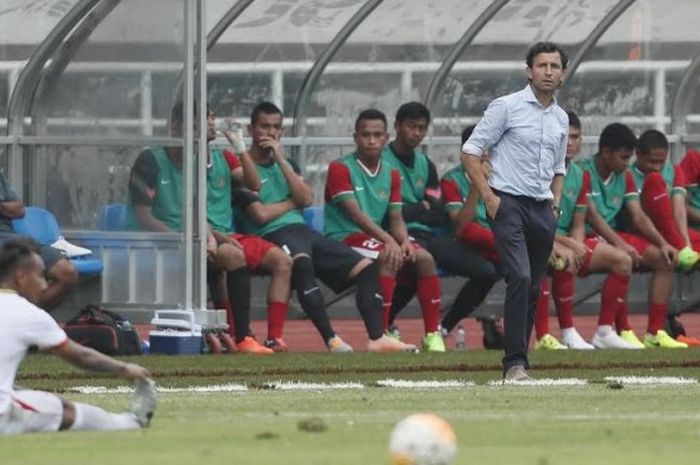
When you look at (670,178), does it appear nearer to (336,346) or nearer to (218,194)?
(336,346)

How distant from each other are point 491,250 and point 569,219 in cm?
70

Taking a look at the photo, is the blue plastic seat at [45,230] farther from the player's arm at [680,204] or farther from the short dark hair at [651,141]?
the player's arm at [680,204]

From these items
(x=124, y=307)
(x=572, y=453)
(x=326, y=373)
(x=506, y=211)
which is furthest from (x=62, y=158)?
(x=572, y=453)

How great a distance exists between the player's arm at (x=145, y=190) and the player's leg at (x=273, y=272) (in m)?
0.69

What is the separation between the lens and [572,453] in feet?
30.3

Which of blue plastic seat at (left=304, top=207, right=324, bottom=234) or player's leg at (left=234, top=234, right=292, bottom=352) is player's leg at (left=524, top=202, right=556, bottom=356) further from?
blue plastic seat at (left=304, top=207, right=324, bottom=234)

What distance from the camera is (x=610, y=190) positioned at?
19.9 meters

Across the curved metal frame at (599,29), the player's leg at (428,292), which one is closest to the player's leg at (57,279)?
the player's leg at (428,292)

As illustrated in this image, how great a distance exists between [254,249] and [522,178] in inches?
173

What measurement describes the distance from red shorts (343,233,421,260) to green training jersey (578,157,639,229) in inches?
74.2

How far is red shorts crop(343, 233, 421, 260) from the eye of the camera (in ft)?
61.0

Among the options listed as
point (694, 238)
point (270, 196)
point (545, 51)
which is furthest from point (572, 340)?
point (545, 51)

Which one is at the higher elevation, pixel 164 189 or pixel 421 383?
pixel 164 189

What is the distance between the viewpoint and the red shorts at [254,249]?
1831 centimetres
